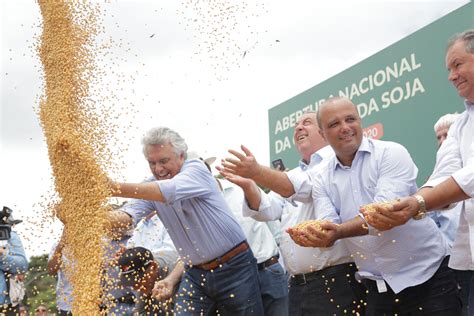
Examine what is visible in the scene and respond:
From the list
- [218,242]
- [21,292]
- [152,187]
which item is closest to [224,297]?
[218,242]

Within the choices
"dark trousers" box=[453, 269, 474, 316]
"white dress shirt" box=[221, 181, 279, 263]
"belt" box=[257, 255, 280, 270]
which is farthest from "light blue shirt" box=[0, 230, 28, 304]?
"dark trousers" box=[453, 269, 474, 316]

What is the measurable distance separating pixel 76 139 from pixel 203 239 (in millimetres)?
1094

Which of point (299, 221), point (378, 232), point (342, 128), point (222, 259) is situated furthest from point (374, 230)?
point (222, 259)

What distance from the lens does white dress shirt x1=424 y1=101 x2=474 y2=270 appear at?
2.73 metres

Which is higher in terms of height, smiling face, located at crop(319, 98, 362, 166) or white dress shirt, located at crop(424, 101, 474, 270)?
smiling face, located at crop(319, 98, 362, 166)

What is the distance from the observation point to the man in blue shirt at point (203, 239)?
13.2 ft

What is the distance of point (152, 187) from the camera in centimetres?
366

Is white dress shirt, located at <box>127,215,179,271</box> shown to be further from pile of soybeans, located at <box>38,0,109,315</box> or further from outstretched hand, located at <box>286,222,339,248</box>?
outstretched hand, located at <box>286,222,339,248</box>

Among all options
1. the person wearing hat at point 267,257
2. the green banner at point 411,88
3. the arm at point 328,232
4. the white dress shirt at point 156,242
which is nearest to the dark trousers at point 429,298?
the arm at point 328,232

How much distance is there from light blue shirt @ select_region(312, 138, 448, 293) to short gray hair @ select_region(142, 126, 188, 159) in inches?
41.0

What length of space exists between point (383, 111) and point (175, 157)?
260 cm

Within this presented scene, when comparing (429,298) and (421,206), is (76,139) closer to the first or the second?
(421,206)

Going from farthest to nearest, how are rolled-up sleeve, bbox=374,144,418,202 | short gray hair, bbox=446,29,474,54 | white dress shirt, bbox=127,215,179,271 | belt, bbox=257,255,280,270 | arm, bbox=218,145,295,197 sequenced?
white dress shirt, bbox=127,215,179,271 < belt, bbox=257,255,280,270 < arm, bbox=218,145,295,197 < rolled-up sleeve, bbox=374,144,418,202 < short gray hair, bbox=446,29,474,54

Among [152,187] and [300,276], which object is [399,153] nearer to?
[300,276]
